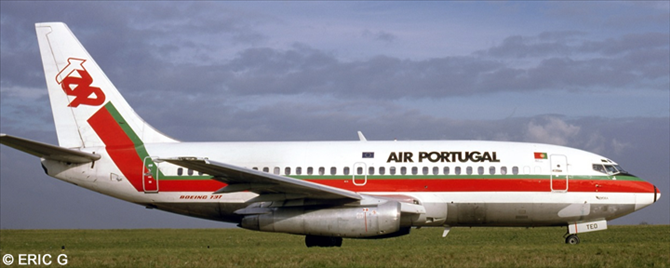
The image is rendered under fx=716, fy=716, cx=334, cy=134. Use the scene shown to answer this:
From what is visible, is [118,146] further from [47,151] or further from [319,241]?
[319,241]

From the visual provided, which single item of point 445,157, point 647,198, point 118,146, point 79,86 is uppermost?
point 79,86

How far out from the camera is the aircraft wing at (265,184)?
1979 cm

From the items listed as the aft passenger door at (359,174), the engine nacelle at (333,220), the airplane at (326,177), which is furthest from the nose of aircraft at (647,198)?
the aft passenger door at (359,174)

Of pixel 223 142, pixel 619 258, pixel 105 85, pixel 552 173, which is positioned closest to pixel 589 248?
pixel 619 258

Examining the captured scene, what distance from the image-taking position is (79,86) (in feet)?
83.8

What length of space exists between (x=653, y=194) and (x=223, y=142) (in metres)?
14.3

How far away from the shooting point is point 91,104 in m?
25.4

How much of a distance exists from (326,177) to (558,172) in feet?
23.8

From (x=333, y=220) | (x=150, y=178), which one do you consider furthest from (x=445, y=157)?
(x=150, y=178)

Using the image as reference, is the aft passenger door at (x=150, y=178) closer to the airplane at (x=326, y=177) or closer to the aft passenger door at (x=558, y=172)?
the airplane at (x=326, y=177)

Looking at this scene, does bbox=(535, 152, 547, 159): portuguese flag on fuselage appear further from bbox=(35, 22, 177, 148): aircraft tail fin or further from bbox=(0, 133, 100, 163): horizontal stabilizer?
bbox=(0, 133, 100, 163): horizontal stabilizer

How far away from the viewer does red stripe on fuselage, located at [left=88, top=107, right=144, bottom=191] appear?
24.2m

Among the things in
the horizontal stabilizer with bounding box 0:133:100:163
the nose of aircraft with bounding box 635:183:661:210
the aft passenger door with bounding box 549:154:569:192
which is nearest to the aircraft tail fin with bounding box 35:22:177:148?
the horizontal stabilizer with bounding box 0:133:100:163

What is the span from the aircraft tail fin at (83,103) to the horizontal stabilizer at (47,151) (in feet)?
2.98
